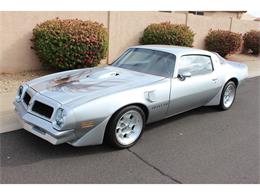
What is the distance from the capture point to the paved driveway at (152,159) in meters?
3.56

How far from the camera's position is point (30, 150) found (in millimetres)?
4055

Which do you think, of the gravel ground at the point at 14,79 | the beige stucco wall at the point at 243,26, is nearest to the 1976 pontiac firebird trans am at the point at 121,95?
the gravel ground at the point at 14,79

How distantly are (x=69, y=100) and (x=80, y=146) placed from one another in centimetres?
60

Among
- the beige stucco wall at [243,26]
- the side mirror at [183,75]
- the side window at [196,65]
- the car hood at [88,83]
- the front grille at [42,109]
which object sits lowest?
the front grille at [42,109]

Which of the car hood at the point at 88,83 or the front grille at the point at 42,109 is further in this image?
the car hood at the point at 88,83

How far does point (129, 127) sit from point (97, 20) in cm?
614

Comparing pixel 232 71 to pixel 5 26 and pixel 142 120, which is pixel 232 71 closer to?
pixel 142 120

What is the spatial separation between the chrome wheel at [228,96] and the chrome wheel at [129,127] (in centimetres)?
252

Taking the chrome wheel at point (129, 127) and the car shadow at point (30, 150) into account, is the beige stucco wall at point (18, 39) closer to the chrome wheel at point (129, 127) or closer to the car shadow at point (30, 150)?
the car shadow at point (30, 150)

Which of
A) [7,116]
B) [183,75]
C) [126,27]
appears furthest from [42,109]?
[126,27]

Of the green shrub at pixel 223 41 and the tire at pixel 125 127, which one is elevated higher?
the green shrub at pixel 223 41

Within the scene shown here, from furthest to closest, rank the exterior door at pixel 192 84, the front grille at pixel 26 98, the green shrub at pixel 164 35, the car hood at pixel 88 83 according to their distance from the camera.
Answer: the green shrub at pixel 164 35, the exterior door at pixel 192 84, the front grille at pixel 26 98, the car hood at pixel 88 83

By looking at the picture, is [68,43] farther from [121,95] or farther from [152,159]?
[152,159]

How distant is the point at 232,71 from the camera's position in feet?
20.6
